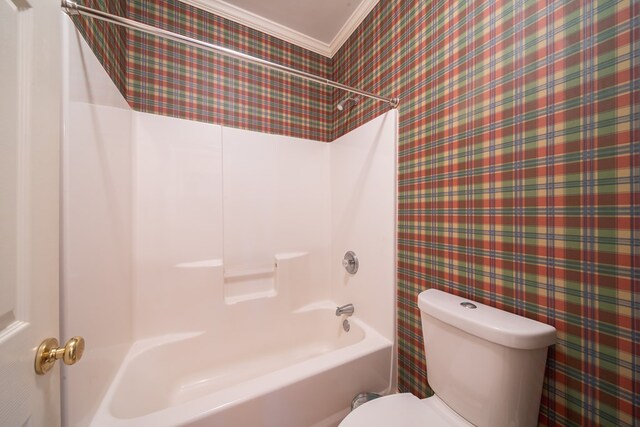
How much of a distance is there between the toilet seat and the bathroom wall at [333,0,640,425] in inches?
9.5

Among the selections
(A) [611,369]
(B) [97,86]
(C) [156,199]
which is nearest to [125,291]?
(C) [156,199]

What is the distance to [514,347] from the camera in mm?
643

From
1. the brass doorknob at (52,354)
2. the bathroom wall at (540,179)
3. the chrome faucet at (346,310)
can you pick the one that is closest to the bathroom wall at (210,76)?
the bathroom wall at (540,179)

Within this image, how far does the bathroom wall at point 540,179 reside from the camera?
0.59 metres

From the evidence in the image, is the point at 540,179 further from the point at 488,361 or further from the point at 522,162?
the point at 488,361

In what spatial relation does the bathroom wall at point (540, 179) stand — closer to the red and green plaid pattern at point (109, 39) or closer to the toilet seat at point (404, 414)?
the toilet seat at point (404, 414)

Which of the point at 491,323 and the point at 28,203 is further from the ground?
the point at 28,203

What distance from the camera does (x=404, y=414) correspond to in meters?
0.83

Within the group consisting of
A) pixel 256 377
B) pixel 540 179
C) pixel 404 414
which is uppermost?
pixel 540 179

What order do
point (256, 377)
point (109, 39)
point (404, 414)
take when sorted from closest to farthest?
point (404, 414), point (109, 39), point (256, 377)

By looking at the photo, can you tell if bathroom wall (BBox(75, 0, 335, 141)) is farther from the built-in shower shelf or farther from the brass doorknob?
the brass doorknob

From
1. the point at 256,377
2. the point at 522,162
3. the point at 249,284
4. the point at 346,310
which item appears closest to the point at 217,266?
the point at 249,284

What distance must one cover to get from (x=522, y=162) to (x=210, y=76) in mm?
1783

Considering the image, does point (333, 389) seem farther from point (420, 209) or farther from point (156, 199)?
point (156, 199)
